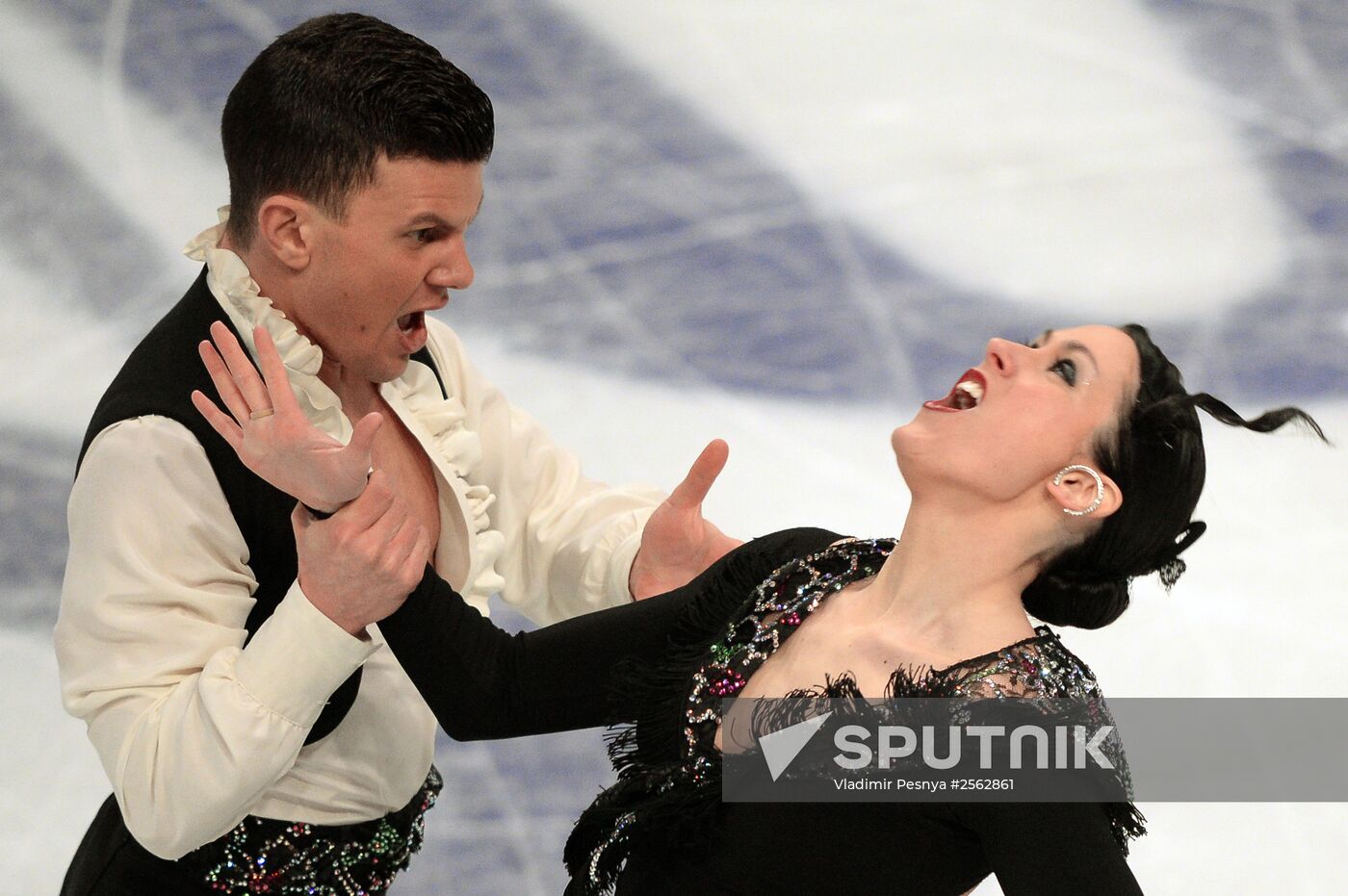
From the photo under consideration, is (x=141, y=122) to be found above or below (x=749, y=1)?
below

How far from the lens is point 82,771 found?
11.8 feet


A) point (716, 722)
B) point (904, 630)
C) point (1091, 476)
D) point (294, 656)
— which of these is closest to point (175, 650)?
point (294, 656)

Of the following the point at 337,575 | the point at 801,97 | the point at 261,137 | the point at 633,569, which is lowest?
the point at 337,575

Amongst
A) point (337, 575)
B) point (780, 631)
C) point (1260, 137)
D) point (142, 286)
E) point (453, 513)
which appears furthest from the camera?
point (1260, 137)

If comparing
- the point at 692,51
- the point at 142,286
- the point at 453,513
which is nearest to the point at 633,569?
the point at 453,513

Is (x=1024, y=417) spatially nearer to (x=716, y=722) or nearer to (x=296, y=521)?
(x=716, y=722)

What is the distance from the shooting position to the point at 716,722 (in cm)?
209

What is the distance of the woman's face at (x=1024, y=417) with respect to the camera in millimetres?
2066

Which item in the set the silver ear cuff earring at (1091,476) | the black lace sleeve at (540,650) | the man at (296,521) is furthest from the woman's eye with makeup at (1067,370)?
the man at (296,521)

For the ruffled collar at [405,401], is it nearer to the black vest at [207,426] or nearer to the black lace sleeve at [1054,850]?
the black vest at [207,426]

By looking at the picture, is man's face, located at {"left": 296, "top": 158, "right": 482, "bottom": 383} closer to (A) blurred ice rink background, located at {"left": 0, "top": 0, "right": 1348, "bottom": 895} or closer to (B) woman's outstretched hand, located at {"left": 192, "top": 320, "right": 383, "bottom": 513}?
(B) woman's outstretched hand, located at {"left": 192, "top": 320, "right": 383, "bottom": 513}

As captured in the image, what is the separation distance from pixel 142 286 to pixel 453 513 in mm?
2314

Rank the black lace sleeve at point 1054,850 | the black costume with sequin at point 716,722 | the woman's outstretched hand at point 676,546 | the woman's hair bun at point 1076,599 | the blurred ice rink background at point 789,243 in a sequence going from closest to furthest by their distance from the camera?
the black lace sleeve at point 1054,850
the black costume with sequin at point 716,722
the woman's hair bun at point 1076,599
the woman's outstretched hand at point 676,546
the blurred ice rink background at point 789,243

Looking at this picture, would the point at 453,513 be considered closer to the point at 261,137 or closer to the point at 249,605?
the point at 249,605
